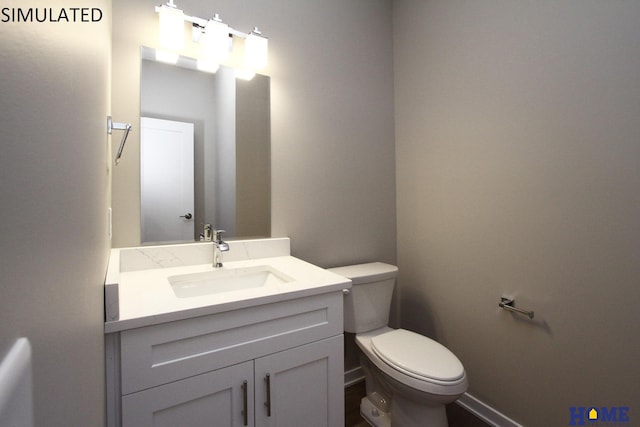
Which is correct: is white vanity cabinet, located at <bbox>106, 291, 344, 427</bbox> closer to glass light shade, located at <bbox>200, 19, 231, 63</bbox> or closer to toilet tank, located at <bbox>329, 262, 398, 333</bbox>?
toilet tank, located at <bbox>329, 262, 398, 333</bbox>

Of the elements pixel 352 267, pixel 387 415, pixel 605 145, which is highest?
pixel 605 145

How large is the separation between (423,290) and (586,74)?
52.3 inches

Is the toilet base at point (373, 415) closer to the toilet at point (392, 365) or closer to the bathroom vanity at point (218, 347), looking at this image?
the toilet at point (392, 365)

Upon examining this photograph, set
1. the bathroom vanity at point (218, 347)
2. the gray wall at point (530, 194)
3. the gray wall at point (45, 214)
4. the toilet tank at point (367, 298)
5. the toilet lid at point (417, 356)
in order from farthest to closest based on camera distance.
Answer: the toilet tank at point (367, 298), the toilet lid at point (417, 356), the gray wall at point (530, 194), the bathroom vanity at point (218, 347), the gray wall at point (45, 214)

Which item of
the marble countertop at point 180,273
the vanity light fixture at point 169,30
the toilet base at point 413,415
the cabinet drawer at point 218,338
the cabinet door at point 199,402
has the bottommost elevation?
the toilet base at point 413,415

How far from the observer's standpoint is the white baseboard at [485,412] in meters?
1.40

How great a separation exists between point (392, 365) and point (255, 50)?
1.65 metres

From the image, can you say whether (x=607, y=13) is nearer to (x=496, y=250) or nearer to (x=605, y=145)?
(x=605, y=145)

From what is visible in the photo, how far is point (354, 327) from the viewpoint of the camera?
154 cm

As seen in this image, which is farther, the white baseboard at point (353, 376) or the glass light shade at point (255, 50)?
the white baseboard at point (353, 376)

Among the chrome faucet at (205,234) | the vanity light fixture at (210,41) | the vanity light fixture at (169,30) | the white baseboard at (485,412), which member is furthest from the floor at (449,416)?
the vanity light fixture at (169,30)

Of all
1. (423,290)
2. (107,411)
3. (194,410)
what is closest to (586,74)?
(423,290)

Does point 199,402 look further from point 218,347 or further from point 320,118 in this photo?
point 320,118

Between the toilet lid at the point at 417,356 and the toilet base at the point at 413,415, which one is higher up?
the toilet lid at the point at 417,356
